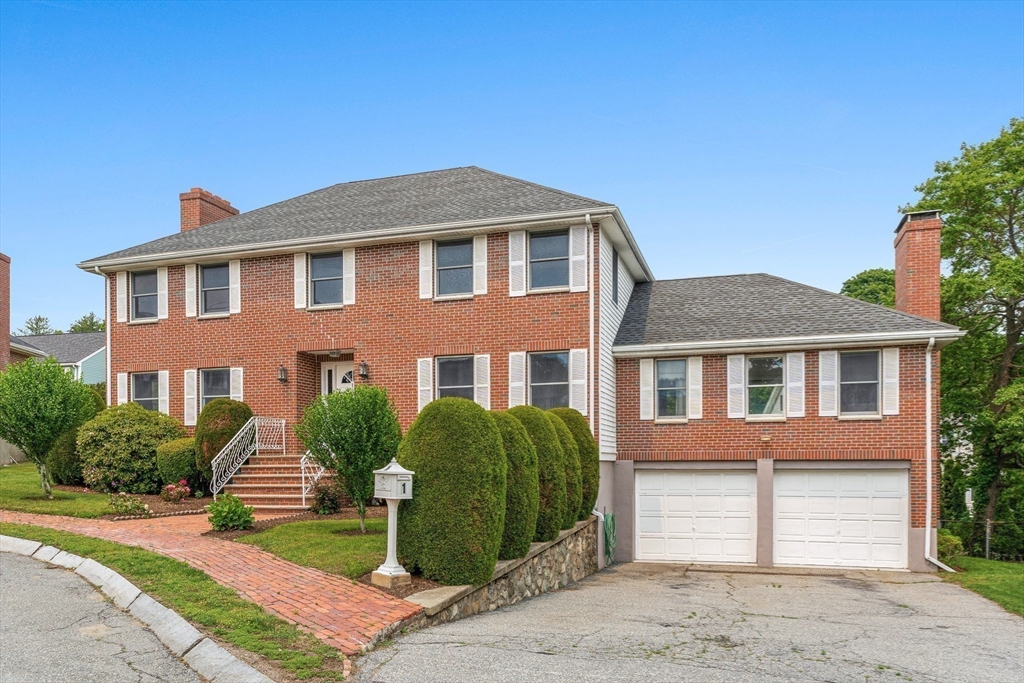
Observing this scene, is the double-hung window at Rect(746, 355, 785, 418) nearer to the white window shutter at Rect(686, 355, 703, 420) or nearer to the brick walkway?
the white window shutter at Rect(686, 355, 703, 420)

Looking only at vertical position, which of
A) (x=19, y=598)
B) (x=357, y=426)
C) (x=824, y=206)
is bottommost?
(x=19, y=598)

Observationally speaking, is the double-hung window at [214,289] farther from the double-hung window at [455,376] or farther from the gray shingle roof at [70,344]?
the gray shingle roof at [70,344]

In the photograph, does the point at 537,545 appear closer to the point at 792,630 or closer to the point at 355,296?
the point at 792,630

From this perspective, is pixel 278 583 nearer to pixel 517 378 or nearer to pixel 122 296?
pixel 517 378

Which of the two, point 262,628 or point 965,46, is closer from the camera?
point 262,628

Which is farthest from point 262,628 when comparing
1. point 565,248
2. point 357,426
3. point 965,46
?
point 965,46

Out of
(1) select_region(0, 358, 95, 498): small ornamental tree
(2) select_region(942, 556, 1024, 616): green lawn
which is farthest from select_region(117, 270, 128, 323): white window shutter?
(2) select_region(942, 556, 1024, 616): green lawn

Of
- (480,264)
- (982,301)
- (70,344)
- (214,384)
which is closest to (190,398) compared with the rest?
(214,384)

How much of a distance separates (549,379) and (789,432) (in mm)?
5125

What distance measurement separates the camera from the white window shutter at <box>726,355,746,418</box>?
619 inches

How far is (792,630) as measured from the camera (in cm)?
796

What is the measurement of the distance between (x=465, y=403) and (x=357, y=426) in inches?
94.7

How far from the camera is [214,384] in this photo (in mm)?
17812

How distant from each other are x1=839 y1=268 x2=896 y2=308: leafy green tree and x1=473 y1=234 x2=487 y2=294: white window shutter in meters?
24.9
